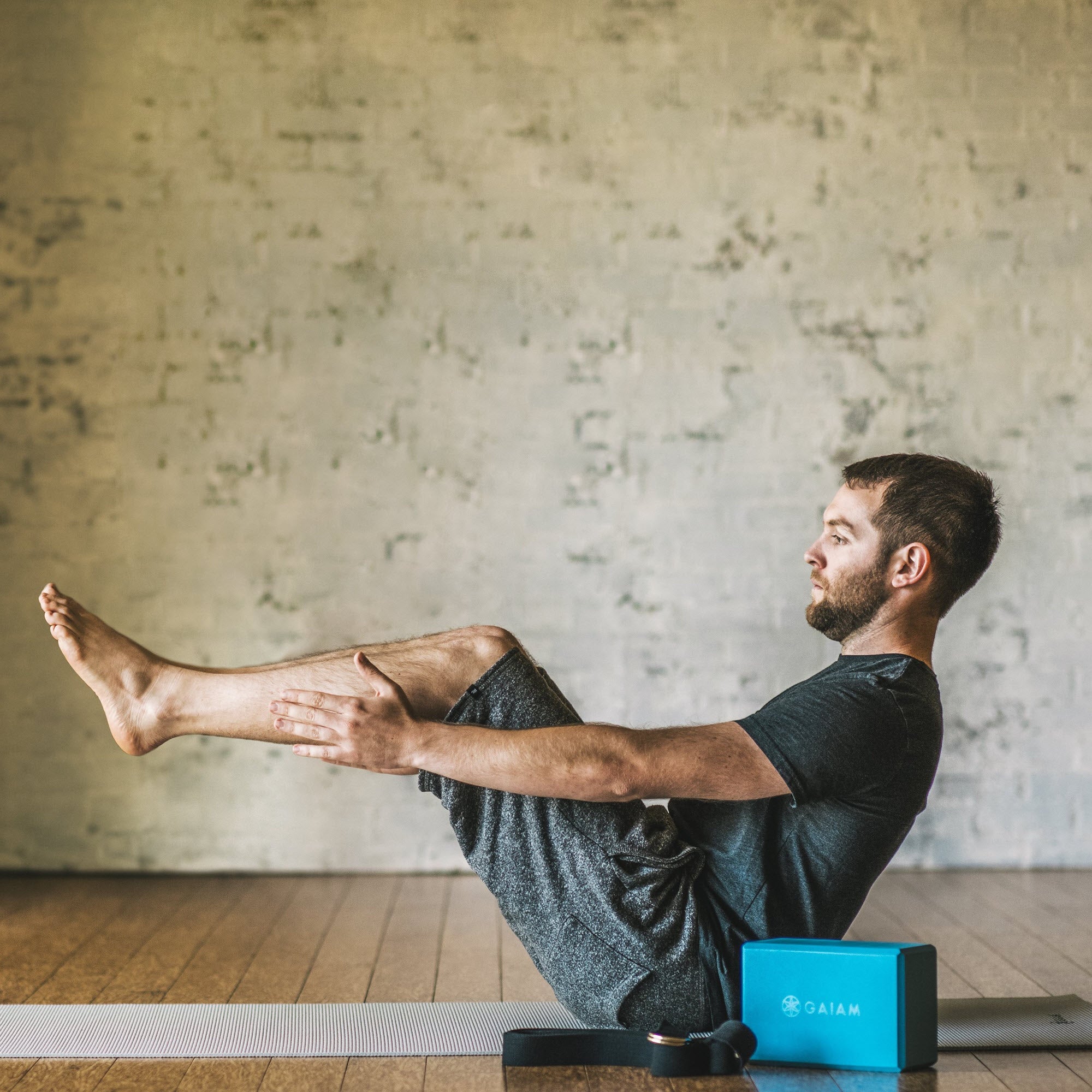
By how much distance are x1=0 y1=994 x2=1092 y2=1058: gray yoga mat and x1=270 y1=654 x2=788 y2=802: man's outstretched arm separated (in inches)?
22.2

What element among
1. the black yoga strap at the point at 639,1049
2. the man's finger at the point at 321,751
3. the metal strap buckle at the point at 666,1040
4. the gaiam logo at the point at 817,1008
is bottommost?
the black yoga strap at the point at 639,1049

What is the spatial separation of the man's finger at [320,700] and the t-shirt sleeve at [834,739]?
0.59m

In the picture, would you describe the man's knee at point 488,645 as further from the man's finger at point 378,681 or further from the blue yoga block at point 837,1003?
the blue yoga block at point 837,1003

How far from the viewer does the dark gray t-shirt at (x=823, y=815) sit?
169 centimetres

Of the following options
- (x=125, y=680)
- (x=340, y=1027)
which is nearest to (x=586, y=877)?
(x=340, y=1027)

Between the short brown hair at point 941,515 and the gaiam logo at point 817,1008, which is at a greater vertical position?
the short brown hair at point 941,515

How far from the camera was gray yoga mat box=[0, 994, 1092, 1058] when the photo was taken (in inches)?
74.7

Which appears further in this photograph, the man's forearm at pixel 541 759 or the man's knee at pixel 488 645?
the man's knee at pixel 488 645

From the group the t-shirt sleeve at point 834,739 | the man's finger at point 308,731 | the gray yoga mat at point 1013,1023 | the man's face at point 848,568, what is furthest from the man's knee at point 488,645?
the gray yoga mat at point 1013,1023

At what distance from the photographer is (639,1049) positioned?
1.80 m

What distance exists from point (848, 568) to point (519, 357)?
1858mm

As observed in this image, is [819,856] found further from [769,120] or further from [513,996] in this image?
[769,120]

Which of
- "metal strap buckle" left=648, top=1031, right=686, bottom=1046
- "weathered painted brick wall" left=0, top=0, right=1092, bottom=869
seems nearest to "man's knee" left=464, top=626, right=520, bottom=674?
"metal strap buckle" left=648, top=1031, right=686, bottom=1046

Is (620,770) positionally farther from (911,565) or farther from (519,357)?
(519,357)
